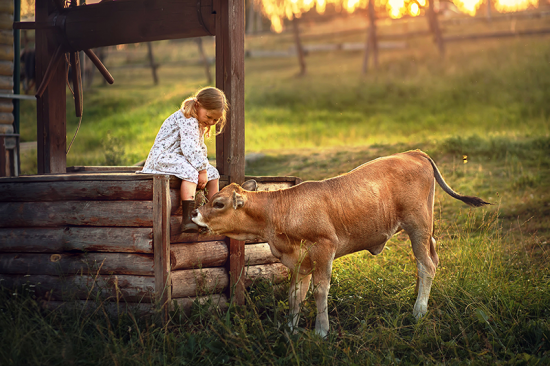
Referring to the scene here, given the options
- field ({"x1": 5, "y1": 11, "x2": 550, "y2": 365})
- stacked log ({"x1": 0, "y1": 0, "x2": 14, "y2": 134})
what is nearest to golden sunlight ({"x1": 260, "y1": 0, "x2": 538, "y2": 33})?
field ({"x1": 5, "y1": 11, "x2": 550, "y2": 365})

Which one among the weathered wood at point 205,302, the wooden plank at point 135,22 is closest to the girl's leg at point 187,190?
the weathered wood at point 205,302

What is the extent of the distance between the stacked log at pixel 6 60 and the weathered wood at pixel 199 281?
5946mm

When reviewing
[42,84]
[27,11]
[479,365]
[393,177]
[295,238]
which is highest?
[27,11]

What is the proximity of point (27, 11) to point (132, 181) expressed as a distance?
8.78m

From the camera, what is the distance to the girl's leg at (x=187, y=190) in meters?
5.38

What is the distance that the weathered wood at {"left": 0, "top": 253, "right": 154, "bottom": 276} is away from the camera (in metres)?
5.16

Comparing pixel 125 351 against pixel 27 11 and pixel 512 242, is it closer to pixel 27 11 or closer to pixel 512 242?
pixel 512 242

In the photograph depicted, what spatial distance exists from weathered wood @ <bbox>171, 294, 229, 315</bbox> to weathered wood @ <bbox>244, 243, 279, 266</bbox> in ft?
1.77

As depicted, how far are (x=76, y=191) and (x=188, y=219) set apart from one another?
111 centimetres

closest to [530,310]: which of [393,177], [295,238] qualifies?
[393,177]

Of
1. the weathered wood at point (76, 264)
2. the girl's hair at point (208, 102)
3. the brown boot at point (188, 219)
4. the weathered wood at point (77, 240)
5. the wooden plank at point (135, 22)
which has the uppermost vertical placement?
the wooden plank at point (135, 22)

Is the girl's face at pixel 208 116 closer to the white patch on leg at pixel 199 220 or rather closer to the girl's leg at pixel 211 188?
the girl's leg at pixel 211 188

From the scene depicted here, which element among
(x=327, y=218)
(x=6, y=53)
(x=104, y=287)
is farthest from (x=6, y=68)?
(x=327, y=218)

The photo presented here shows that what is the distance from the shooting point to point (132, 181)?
203 inches
